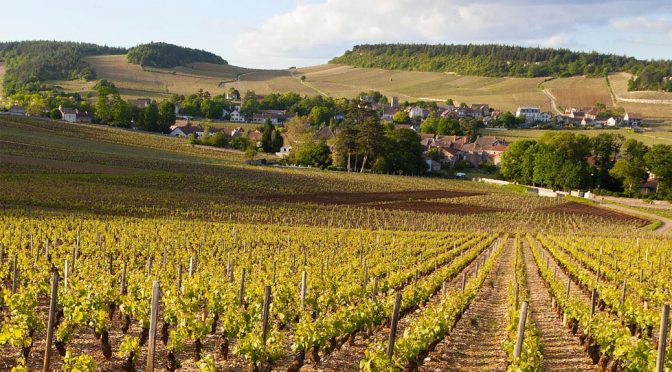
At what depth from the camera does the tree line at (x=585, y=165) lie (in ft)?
242

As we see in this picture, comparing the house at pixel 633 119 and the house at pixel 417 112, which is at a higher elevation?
the house at pixel 633 119

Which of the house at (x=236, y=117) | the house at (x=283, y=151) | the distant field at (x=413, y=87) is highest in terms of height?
the distant field at (x=413, y=87)

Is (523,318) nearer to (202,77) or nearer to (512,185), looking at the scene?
(512,185)

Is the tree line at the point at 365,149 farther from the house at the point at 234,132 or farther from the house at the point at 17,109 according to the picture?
the house at the point at 17,109

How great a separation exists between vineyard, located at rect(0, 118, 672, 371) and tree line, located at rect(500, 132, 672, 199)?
14673 mm

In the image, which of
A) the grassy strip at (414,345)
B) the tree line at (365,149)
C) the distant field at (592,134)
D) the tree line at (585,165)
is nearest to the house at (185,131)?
the tree line at (365,149)

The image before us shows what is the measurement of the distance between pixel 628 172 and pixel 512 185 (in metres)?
14.0

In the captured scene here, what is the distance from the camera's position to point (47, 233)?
84.5 feet

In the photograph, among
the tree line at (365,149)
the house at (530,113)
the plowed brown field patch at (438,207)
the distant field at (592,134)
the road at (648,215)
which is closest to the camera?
the road at (648,215)

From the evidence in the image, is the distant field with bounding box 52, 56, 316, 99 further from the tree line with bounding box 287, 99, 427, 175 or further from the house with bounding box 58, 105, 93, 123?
the tree line with bounding box 287, 99, 427, 175

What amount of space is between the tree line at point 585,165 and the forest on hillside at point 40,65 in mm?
106824

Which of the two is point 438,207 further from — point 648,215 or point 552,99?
point 552,99

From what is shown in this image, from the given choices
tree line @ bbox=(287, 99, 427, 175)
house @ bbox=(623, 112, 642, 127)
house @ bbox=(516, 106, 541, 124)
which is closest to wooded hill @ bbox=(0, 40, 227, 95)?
tree line @ bbox=(287, 99, 427, 175)

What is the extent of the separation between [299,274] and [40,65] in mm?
160437
